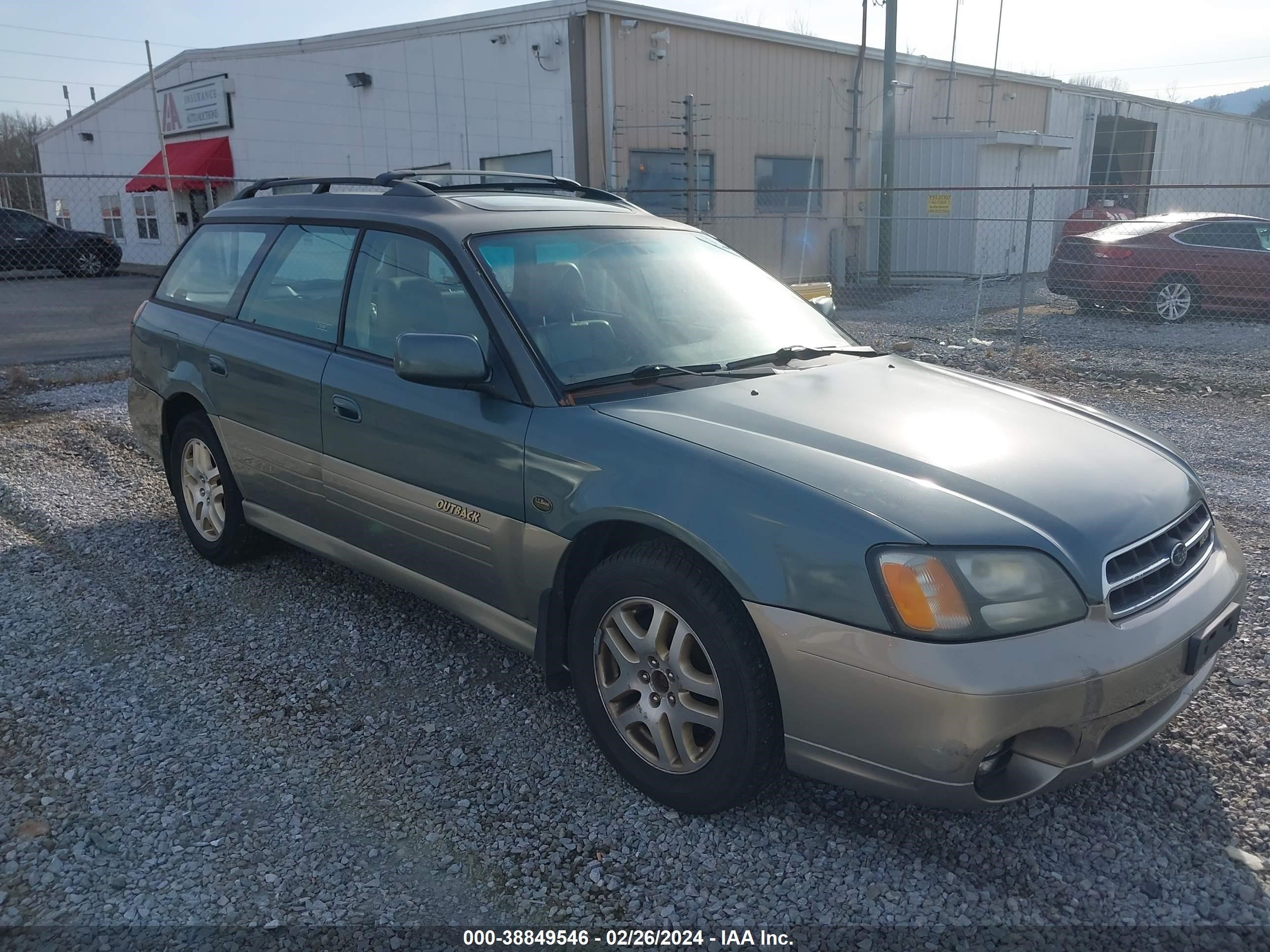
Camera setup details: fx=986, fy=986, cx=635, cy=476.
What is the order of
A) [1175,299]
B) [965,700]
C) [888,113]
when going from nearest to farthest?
[965,700], [1175,299], [888,113]

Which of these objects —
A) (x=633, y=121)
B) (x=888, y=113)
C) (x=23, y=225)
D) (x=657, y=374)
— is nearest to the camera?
(x=657, y=374)

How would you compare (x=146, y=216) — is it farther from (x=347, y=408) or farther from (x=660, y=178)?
(x=347, y=408)

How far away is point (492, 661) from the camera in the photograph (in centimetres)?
391

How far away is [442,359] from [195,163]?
23.5m

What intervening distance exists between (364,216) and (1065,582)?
2934mm

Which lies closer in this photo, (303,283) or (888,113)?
(303,283)

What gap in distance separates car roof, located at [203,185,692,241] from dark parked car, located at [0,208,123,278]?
19748 mm

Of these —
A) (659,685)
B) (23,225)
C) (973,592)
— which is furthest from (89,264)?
(973,592)

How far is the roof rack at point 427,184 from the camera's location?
4.06 m

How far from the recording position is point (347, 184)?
457 centimetres

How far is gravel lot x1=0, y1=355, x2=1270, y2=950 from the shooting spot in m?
2.52

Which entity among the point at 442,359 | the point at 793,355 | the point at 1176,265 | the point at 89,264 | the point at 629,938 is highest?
the point at 442,359

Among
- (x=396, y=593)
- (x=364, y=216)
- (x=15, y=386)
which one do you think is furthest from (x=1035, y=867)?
(x=15, y=386)

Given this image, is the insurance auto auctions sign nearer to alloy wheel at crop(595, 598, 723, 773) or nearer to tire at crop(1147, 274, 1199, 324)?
tire at crop(1147, 274, 1199, 324)
